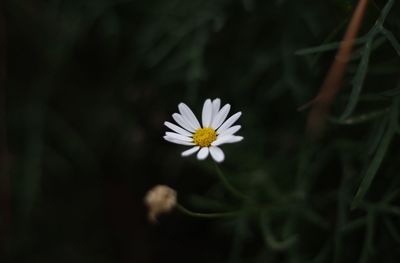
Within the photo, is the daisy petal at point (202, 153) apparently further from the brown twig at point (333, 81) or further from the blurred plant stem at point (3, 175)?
the blurred plant stem at point (3, 175)

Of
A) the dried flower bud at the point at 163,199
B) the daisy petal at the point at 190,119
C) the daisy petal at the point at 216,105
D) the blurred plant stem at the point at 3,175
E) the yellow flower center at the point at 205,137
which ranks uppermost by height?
the blurred plant stem at the point at 3,175

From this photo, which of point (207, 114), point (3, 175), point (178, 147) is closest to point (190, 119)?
point (207, 114)

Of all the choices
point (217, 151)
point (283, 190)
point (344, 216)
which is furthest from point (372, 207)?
point (217, 151)

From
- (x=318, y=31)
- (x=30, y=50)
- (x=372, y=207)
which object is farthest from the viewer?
(x=30, y=50)

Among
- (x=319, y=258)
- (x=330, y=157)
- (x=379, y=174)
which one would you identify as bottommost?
(x=319, y=258)

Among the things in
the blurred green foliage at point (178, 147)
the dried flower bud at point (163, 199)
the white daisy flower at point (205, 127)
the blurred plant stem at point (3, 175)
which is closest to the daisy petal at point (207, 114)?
the white daisy flower at point (205, 127)

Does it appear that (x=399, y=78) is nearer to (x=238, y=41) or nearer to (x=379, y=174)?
(x=379, y=174)
